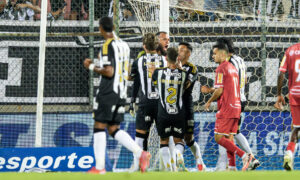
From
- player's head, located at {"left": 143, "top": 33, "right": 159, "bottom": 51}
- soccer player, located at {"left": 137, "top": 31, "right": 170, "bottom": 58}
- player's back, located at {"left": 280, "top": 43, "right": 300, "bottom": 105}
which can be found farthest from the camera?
soccer player, located at {"left": 137, "top": 31, "right": 170, "bottom": 58}

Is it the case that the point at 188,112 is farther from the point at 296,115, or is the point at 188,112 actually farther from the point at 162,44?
the point at 296,115

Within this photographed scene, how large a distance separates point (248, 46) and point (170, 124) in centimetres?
476

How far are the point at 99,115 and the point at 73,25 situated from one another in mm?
7589

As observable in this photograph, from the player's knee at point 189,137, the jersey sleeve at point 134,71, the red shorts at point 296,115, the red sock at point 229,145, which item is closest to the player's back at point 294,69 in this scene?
the red shorts at point 296,115

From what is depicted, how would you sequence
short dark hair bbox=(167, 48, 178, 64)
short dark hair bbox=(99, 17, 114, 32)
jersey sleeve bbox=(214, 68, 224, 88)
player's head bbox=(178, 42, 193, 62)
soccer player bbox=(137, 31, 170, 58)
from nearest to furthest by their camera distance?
1. short dark hair bbox=(99, 17, 114, 32)
2. short dark hair bbox=(167, 48, 178, 64)
3. jersey sleeve bbox=(214, 68, 224, 88)
4. player's head bbox=(178, 42, 193, 62)
5. soccer player bbox=(137, 31, 170, 58)

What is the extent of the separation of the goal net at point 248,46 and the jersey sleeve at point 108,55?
13.9ft

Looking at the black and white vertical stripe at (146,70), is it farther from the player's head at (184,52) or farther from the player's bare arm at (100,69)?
the player's bare arm at (100,69)

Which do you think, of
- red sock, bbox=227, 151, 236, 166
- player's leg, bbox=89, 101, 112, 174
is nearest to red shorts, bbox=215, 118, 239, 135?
red sock, bbox=227, 151, 236, 166

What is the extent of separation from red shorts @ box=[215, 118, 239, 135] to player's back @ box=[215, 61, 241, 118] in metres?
0.07

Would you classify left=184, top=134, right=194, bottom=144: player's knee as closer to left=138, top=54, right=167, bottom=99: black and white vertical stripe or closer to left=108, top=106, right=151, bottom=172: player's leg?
left=138, top=54, right=167, bottom=99: black and white vertical stripe

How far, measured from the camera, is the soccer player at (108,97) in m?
6.79

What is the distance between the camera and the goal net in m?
11.6

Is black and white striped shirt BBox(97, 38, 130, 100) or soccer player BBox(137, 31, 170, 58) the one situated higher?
soccer player BBox(137, 31, 170, 58)

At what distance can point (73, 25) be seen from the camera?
46.4ft
